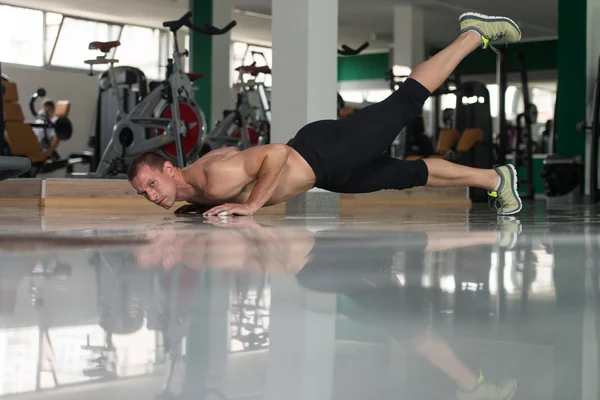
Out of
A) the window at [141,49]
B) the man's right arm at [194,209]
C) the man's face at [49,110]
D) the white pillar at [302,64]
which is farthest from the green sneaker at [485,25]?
the window at [141,49]

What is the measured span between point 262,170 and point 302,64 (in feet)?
8.32

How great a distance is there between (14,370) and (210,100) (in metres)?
11.1

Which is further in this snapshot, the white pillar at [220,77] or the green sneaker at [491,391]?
the white pillar at [220,77]

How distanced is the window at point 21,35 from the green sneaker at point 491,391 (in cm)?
1465

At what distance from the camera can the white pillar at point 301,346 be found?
702 mm

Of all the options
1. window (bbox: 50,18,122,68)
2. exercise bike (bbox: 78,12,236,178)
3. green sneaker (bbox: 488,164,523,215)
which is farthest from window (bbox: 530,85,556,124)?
green sneaker (bbox: 488,164,523,215)

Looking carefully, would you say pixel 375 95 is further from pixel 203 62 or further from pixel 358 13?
pixel 203 62

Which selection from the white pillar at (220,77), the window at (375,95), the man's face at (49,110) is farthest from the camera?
the window at (375,95)

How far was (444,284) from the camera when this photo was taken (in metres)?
1.41

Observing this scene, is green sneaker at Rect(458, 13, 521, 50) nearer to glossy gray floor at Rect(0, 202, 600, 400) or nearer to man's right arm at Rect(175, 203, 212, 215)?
man's right arm at Rect(175, 203, 212, 215)

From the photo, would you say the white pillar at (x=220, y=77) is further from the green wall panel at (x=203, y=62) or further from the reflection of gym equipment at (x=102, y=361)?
the reflection of gym equipment at (x=102, y=361)

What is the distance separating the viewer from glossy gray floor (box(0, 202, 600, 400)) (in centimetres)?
71

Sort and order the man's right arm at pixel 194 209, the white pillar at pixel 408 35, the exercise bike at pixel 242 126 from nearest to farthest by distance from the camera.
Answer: the man's right arm at pixel 194 209 < the exercise bike at pixel 242 126 < the white pillar at pixel 408 35

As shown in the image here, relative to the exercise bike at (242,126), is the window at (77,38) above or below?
above
